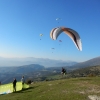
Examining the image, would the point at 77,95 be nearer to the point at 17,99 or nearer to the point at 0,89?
the point at 17,99

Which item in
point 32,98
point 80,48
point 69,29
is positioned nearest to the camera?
point 32,98

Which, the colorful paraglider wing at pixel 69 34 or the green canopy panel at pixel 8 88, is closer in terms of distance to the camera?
the colorful paraglider wing at pixel 69 34

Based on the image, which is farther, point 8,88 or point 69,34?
point 8,88

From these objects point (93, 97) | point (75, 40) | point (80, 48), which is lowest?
point (93, 97)

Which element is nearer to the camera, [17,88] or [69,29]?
[69,29]

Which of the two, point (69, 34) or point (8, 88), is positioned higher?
point (69, 34)

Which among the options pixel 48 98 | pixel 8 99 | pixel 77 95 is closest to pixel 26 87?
pixel 8 99

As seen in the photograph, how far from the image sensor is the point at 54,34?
34844 millimetres

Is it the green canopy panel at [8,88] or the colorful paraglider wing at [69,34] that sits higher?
the colorful paraglider wing at [69,34]

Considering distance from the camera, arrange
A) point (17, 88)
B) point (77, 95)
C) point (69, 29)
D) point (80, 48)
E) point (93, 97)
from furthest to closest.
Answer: point (17, 88)
point (69, 29)
point (80, 48)
point (77, 95)
point (93, 97)

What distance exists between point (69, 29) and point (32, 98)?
14.2m

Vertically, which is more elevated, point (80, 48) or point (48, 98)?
point (80, 48)

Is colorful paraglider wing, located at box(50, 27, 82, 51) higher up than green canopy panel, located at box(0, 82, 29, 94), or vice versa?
colorful paraglider wing, located at box(50, 27, 82, 51)

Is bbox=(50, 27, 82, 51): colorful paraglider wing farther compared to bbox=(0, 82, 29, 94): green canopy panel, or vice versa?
bbox=(0, 82, 29, 94): green canopy panel
